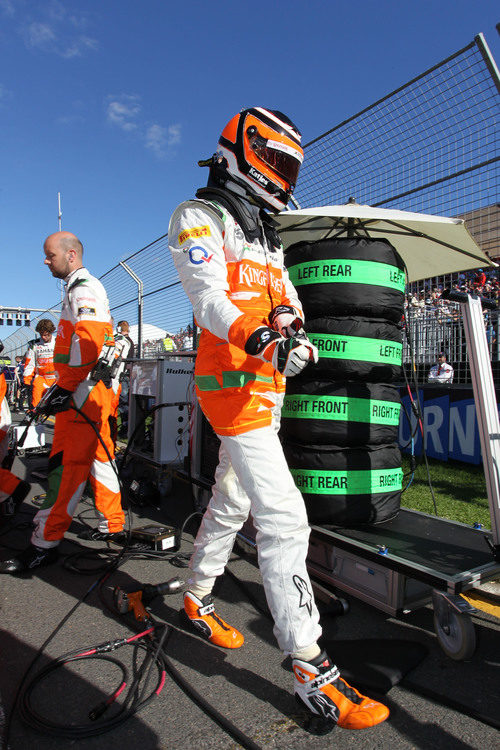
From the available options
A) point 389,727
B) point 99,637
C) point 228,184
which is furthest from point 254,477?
point 228,184

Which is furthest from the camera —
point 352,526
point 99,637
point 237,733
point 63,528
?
point 63,528

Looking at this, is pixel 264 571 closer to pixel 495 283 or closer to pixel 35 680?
pixel 35 680

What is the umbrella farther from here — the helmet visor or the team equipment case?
the team equipment case

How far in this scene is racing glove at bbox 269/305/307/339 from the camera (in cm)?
190

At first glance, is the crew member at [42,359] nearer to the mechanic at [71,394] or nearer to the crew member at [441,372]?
the mechanic at [71,394]

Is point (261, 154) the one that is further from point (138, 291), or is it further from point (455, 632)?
point (138, 291)

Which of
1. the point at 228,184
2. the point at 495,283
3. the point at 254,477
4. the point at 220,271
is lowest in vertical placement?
the point at 254,477

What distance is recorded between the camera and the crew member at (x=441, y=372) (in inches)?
244

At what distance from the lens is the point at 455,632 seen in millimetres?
1854

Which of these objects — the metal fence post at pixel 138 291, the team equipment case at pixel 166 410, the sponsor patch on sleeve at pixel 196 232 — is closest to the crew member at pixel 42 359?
the metal fence post at pixel 138 291

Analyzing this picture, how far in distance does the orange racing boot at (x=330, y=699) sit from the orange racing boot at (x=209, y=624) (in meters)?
0.51

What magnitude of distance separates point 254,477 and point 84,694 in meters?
1.03

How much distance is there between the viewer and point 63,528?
304cm

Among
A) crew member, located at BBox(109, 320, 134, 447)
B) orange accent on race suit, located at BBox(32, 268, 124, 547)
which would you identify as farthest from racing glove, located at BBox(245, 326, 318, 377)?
crew member, located at BBox(109, 320, 134, 447)
